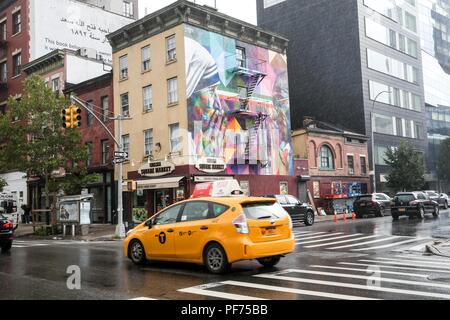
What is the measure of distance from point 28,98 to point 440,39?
3056 inches

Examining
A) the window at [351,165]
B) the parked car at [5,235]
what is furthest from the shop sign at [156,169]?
the window at [351,165]

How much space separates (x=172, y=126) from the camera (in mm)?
30250

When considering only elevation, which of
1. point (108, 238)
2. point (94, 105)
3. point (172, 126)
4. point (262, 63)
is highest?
point (262, 63)

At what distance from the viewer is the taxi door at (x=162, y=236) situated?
10.6 meters

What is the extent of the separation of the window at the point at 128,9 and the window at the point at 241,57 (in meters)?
21.7

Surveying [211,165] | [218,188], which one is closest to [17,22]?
[211,165]

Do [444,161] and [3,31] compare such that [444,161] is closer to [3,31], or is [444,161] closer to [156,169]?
[156,169]

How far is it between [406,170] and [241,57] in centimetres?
2073

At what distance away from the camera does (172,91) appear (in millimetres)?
30453

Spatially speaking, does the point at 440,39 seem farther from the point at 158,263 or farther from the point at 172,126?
the point at 158,263

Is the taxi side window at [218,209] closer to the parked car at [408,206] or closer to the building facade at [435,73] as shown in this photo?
the parked car at [408,206]

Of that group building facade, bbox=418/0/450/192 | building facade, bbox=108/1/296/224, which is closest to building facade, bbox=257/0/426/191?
building facade, bbox=418/0/450/192
